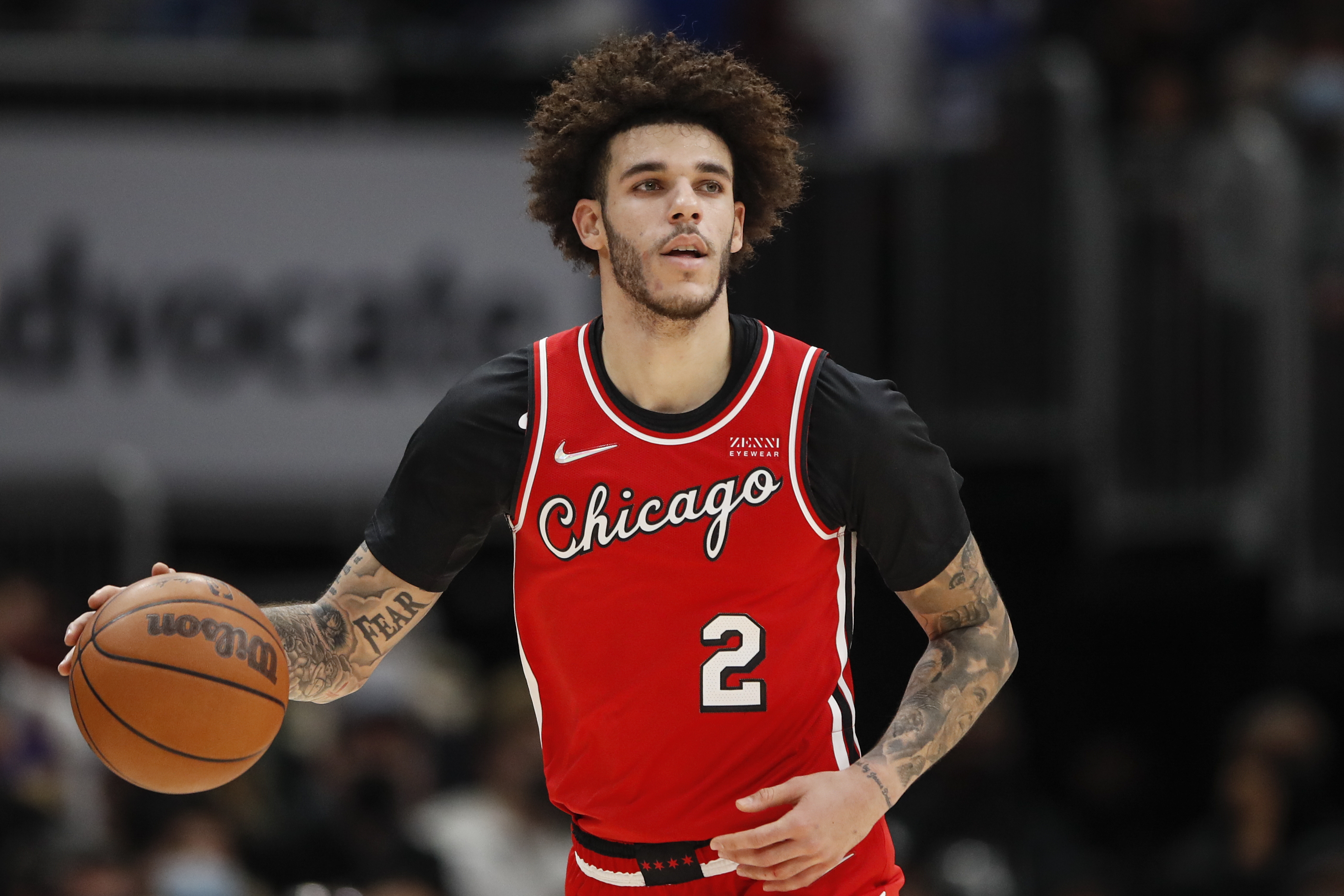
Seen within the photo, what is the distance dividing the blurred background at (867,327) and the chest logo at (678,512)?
5251 mm

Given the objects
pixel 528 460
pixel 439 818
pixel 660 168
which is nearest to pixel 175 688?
pixel 528 460

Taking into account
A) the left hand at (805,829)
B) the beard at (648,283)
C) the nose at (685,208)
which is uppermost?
the nose at (685,208)

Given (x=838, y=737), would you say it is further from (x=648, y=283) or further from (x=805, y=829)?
→ (x=648, y=283)

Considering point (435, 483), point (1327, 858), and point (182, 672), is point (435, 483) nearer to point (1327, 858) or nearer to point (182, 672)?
point (182, 672)

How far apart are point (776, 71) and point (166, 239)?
13.7ft

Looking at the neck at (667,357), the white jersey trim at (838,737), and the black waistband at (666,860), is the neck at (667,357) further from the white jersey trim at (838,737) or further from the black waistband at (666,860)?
the black waistband at (666,860)

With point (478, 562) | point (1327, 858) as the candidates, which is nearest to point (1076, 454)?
point (1327, 858)

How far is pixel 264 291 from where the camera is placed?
11844 mm

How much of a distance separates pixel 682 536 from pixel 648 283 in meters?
0.67

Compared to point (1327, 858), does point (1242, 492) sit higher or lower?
higher

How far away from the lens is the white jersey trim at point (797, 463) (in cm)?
484

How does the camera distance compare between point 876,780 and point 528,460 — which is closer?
point 876,780

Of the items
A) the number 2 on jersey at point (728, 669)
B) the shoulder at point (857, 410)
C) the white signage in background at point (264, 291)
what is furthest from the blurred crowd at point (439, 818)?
the shoulder at point (857, 410)

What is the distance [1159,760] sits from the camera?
479 inches
